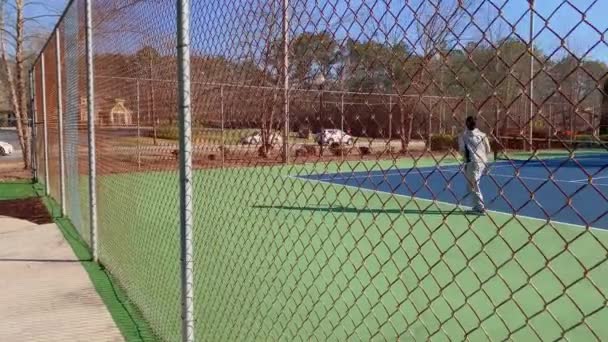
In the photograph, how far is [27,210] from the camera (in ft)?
33.5

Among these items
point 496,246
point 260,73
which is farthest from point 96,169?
point 496,246

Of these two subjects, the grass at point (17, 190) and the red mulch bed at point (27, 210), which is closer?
the red mulch bed at point (27, 210)

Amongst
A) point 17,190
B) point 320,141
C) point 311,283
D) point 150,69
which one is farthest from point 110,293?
point 17,190

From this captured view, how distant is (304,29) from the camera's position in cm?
253

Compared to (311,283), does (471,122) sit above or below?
above

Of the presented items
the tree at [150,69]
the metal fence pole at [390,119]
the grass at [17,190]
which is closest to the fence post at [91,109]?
the tree at [150,69]

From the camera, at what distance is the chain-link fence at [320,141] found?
65.4 inches

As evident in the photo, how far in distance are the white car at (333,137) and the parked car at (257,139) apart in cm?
40

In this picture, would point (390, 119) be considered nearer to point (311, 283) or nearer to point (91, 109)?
point (311, 283)

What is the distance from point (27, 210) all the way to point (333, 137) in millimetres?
9313

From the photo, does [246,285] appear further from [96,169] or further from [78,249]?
[78,249]

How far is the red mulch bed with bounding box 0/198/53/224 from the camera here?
9.30 m

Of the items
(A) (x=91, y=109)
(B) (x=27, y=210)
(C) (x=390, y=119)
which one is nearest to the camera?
(C) (x=390, y=119)

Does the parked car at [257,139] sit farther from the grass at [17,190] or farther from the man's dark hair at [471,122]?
the grass at [17,190]
